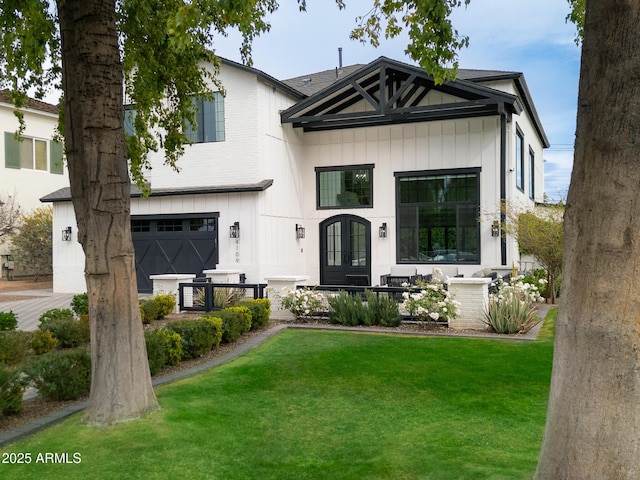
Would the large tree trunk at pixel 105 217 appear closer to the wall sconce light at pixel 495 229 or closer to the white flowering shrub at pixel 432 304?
the white flowering shrub at pixel 432 304

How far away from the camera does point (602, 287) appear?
2986mm

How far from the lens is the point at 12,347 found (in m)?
7.80

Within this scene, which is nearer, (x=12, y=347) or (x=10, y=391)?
(x=10, y=391)

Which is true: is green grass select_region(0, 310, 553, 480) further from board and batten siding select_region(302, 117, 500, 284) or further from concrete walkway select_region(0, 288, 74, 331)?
board and batten siding select_region(302, 117, 500, 284)

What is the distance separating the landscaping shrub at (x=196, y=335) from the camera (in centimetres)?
817

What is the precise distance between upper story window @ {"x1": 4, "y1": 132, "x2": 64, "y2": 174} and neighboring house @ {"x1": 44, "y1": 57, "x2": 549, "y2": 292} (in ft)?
19.4

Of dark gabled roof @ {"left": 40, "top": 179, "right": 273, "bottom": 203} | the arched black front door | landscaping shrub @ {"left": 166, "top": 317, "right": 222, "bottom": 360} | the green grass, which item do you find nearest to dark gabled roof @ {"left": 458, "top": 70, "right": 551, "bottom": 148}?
the arched black front door

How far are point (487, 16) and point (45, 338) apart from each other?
7978 millimetres

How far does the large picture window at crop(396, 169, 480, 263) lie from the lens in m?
16.9

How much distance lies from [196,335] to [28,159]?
19.8 metres

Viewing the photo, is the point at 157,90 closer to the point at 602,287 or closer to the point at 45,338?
the point at 45,338

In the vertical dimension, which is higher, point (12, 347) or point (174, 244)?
point (174, 244)

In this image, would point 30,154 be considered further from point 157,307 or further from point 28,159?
point 157,307

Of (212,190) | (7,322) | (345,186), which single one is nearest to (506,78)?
(345,186)
